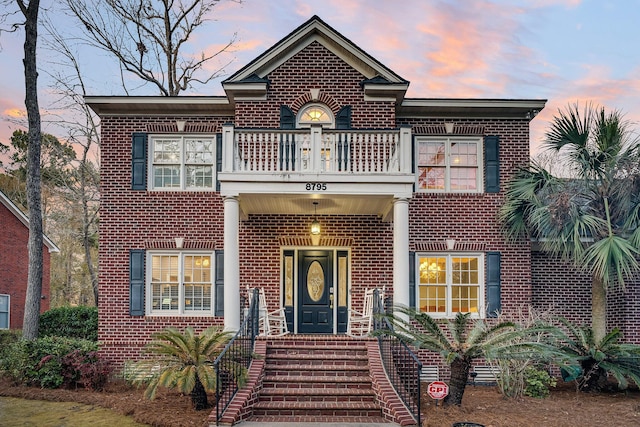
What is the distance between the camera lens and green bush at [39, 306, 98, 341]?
55.9ft

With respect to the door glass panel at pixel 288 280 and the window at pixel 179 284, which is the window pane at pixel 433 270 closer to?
the door glass panel at pixel 288 280

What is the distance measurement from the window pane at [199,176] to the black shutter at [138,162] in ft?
3.35

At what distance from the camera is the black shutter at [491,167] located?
13.5 metres

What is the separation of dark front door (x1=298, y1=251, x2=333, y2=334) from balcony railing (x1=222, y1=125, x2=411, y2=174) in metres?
2.63

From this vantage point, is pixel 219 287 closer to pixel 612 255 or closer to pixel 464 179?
pixel 464 179

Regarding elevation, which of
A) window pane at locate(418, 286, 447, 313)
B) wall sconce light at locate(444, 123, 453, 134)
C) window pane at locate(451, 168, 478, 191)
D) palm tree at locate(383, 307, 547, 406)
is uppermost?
wall sconce light at locate(444, 123, 453, 134)

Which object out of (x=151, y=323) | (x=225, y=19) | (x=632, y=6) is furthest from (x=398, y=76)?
(x=225, y=19)

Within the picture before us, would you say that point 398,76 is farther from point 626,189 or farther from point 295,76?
point 626,189

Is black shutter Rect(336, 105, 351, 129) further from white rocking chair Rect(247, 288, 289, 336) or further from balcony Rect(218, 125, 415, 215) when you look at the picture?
white rocking chair Rect(247, 288, 289, 336)

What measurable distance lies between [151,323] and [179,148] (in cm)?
421

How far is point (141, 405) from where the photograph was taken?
32.2 feet

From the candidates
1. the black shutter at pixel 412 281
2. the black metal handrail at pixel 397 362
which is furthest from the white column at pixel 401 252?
the black shutter at pixel 412 281

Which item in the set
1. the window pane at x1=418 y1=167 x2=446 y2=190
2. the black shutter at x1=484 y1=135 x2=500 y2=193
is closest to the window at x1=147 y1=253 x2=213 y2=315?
the window pane at x1=418 y1=167 x2=446 y2=190

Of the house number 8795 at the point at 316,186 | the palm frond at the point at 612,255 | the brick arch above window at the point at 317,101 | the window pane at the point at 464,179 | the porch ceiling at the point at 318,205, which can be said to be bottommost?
the palm frond at the point at 612,255
